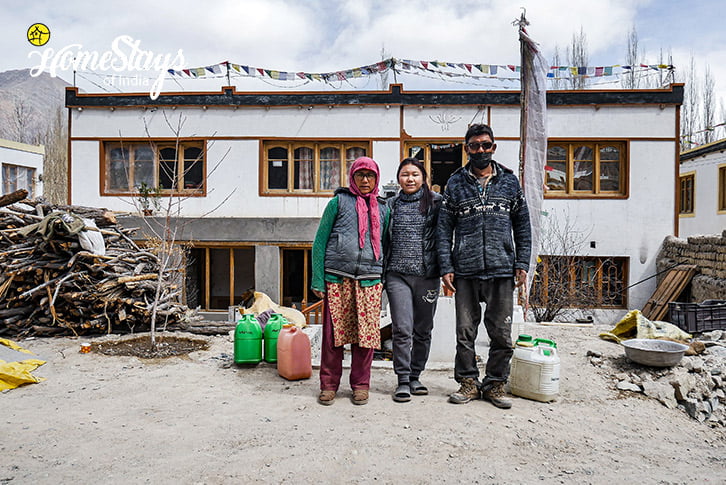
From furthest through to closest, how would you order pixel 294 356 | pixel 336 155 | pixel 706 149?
pixel 706 149 → pixel 336 155 → pixel 294 356

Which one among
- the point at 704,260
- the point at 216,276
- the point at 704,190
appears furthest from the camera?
the point at 704,190

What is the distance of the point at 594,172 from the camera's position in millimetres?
14188

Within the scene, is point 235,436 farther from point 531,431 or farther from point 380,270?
point 531,431

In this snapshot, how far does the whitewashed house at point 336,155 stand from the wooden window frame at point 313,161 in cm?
3

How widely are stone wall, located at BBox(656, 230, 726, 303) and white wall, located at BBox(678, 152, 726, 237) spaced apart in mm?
6076

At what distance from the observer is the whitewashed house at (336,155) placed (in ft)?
45.5

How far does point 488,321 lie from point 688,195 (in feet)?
65.6

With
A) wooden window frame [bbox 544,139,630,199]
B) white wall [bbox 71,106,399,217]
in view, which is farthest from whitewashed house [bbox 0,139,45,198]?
wooden window frame [bbox 544,139,630,199]

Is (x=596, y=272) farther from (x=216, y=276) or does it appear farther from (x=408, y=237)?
(x=408, y=237)

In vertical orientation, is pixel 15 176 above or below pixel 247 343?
above

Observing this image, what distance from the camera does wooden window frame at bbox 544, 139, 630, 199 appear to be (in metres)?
14.0

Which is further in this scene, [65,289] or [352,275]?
[65,289]

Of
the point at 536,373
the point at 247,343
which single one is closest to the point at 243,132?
the point at 247,343

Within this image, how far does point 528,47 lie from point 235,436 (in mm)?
5529
